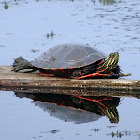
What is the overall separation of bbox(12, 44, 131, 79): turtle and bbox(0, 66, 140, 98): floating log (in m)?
0.18

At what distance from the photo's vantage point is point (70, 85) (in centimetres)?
1424

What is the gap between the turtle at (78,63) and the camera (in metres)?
14.3

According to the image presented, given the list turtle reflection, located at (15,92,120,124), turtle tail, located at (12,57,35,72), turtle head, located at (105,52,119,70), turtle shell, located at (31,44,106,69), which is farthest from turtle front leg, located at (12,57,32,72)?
turtle head, located at (105,52,119,70)

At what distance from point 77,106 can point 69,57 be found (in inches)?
62.7

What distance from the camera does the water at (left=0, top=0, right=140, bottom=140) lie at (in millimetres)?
11211

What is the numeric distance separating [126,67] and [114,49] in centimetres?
302

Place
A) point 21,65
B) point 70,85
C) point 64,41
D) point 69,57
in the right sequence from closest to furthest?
point 70,85
point 69,57
point 21,65
point 64,41

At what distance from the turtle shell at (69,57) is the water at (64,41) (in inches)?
44.8

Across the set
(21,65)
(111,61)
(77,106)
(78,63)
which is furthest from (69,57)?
(77,106)

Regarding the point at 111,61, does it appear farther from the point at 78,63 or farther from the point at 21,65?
the point at 21,65

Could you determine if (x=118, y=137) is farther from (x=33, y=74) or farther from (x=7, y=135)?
(x=33, y=74)

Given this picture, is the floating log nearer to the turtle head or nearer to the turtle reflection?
the turtle reflection

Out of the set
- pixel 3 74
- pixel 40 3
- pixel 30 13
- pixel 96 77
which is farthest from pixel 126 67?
pixel 40 3

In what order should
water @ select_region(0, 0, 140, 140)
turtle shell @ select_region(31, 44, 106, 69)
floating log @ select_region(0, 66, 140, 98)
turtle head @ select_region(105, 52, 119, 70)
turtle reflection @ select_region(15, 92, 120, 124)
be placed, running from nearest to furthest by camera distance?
water @ select_region(0, 0, 140, 140)
turtle reflection @ select_region(15, 92, 120, 124)
floating log @ select_region(0, 66, 140, 98)
turtle shell @ select_region(31, 44, 106, 69)
turtle head @ select_region(105, 52, 119, 70)
